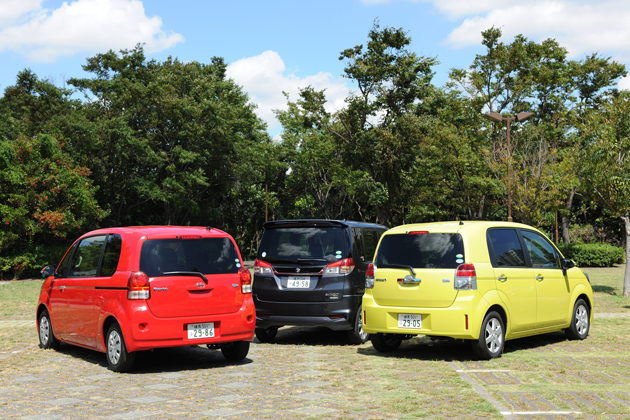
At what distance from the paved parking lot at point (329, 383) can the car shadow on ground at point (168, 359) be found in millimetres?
16

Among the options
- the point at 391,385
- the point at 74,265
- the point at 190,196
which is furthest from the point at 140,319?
the point at 190,196

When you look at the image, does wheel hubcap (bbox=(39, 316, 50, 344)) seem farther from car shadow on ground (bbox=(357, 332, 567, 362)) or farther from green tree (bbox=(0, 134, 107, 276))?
green tree (bbox=(0, 134, 107, 276))

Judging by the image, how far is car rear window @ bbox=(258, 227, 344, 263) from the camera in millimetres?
10516

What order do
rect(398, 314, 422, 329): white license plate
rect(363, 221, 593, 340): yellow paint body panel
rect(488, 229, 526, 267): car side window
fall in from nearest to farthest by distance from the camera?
1. rect(363, 221, 593, 340): yellow paint body panel
2. rect(398, 314, 422, 329): white license plate
3. rect(488, 229, 526, 267): car side window

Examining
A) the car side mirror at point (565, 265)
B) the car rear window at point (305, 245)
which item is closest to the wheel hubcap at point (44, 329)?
the car rear window at point (305, 245)

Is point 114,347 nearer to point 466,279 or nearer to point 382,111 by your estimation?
point 466,279

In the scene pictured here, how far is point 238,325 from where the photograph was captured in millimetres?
8648

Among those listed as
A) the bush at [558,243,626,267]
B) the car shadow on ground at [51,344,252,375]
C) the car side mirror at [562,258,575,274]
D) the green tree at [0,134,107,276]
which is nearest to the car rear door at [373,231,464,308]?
the car shadow on ground at [51,344,252,375]

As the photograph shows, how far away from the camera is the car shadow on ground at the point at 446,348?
9344 mm

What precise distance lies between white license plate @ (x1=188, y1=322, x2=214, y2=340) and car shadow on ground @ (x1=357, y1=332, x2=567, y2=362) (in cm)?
255

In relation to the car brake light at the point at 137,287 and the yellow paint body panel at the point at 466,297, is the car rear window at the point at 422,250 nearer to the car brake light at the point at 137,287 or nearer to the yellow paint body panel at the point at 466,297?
the yellow paint body panel at the point at 466,297

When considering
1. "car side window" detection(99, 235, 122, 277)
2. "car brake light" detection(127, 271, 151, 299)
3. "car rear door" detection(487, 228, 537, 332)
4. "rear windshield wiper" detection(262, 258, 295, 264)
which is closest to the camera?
"car brake light" detection(127, 271, 151, 299)

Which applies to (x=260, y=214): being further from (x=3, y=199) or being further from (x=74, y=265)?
(x=74, y=265)

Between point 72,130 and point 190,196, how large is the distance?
352 inches
